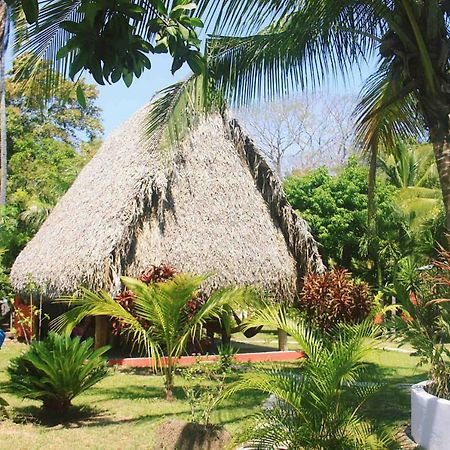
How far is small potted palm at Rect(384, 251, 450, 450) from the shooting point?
5.70 meters

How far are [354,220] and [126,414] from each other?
15.7m

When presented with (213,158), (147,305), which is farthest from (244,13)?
(213,158)

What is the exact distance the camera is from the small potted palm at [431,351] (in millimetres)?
5703

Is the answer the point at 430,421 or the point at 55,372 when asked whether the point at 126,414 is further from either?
A: the point at 430,421

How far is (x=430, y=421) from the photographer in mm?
5809

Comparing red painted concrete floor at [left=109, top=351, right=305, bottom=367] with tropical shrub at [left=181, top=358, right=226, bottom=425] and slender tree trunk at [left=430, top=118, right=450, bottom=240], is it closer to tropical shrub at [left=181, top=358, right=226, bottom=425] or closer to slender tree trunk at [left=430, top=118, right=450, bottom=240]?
tropical shrub at [left=181, top=358, right=226, bottom=425]

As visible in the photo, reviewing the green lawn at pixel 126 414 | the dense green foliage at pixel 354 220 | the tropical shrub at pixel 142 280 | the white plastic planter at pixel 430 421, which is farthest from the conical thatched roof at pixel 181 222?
the dense green foliage at pixel 354 220

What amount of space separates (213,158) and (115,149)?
2724 mm

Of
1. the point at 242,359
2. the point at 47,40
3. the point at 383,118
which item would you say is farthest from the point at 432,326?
the point at 242,359

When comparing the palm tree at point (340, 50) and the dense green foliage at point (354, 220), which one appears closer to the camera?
the palm tree at point (340, 50)

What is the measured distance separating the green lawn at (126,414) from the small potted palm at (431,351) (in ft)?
1.05

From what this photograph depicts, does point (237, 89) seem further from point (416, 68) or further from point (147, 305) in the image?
point (147, 305)

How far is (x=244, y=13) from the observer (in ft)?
21.0

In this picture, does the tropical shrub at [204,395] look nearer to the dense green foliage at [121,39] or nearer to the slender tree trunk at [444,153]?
the slender tree trunk at [444,153]
